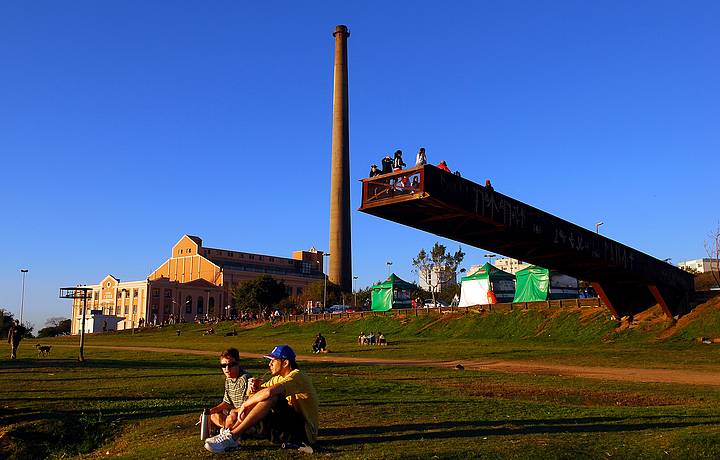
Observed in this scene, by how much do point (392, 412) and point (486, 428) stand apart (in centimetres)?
205

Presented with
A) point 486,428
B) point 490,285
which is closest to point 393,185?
point 486,428

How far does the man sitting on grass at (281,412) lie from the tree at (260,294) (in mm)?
71128

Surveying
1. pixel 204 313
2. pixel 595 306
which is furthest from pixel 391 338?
pixel 204 313

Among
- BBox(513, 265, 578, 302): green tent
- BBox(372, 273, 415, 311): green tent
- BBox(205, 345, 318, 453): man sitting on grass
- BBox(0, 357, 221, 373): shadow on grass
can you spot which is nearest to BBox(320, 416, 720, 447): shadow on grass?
BBox(205, 345, 318, 453): man sitting on grass

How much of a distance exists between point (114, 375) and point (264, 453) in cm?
1434

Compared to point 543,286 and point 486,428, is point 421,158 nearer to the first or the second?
point 486,428

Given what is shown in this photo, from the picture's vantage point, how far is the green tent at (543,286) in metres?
48.7

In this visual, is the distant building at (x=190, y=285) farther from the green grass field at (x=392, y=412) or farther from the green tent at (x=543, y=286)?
the green grass field at (x=392, y=412)

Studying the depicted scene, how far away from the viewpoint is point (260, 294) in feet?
255

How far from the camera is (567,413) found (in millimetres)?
10742

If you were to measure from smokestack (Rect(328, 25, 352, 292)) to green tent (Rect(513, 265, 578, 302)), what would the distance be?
45.2 metres

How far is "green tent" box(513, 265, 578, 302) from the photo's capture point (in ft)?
160

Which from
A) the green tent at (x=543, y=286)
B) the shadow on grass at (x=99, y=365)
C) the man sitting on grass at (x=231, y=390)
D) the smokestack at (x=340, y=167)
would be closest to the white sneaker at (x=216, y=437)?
the man sitting on grass at (x=231, y=390)

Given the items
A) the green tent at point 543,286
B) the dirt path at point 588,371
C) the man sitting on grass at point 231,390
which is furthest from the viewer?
the green tent at point 543,286
